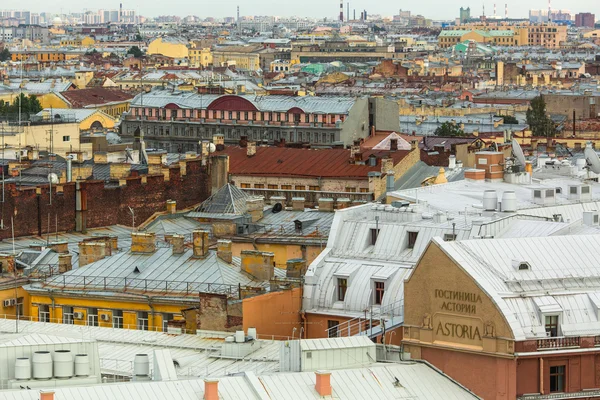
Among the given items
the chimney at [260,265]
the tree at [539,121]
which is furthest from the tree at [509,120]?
the chimney at [260,265]

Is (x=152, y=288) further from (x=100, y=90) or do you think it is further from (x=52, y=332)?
(x=100, y=90)

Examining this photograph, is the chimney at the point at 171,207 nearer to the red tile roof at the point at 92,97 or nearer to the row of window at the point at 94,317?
the row of window at the point at 94,317

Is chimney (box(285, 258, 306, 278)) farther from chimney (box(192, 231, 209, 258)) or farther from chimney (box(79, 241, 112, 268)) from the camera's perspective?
chimney (box(79, 241, 112, 268))

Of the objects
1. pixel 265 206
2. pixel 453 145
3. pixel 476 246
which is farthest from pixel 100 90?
pixel 476 246

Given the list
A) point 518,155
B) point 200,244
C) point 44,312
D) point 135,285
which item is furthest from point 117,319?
point 518,155

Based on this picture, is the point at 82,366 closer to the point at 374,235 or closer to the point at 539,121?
the point at 374,235

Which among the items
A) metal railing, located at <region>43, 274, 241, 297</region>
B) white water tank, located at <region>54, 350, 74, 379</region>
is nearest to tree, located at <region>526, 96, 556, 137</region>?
metal railing, located at <region>43, 274, 241, 297</region>
